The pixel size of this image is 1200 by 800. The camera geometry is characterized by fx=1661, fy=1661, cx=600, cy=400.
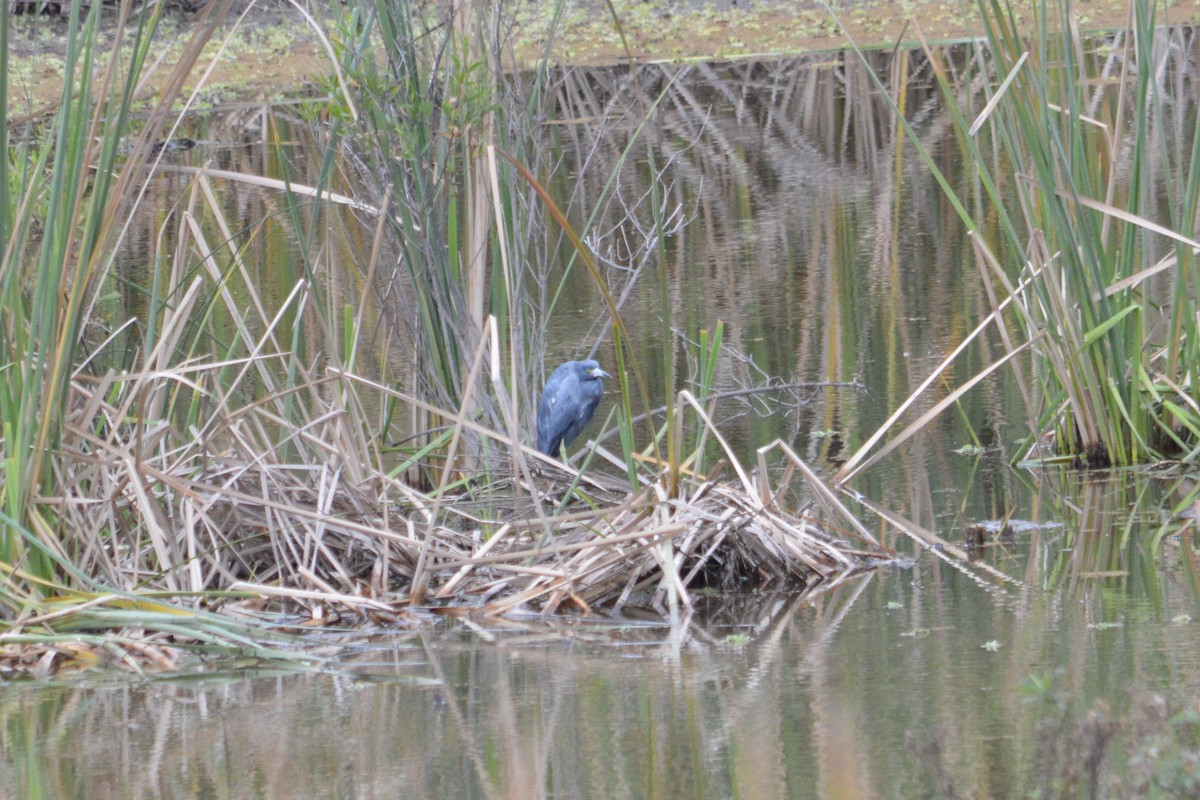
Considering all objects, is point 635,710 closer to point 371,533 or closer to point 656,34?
point 371,533

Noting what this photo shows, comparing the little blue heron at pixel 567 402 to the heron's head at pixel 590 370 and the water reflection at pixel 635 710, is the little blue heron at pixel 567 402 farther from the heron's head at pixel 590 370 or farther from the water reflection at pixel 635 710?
the water reflection at pixel 635 710

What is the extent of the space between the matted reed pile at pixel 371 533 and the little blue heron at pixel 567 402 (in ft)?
2.03

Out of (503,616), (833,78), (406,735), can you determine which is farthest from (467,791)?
(833,78)

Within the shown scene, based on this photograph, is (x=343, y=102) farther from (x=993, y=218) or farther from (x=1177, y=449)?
(x=993, y=218)

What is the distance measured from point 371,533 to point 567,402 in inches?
47.8

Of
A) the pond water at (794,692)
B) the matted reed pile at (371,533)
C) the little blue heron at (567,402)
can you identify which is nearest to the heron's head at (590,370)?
the little blue heron at (567,402)

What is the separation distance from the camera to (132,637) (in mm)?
3062

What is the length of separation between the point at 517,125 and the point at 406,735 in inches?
73.6

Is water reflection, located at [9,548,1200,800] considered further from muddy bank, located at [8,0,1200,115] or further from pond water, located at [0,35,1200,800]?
muddy bank, located at [8,0,1200,115]

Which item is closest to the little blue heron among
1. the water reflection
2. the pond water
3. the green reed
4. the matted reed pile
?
the pond water

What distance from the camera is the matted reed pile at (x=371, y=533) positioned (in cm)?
328

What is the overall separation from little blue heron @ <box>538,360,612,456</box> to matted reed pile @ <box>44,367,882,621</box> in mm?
619

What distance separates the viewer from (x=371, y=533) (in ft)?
10.8

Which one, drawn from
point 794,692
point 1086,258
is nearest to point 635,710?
point 794,692
